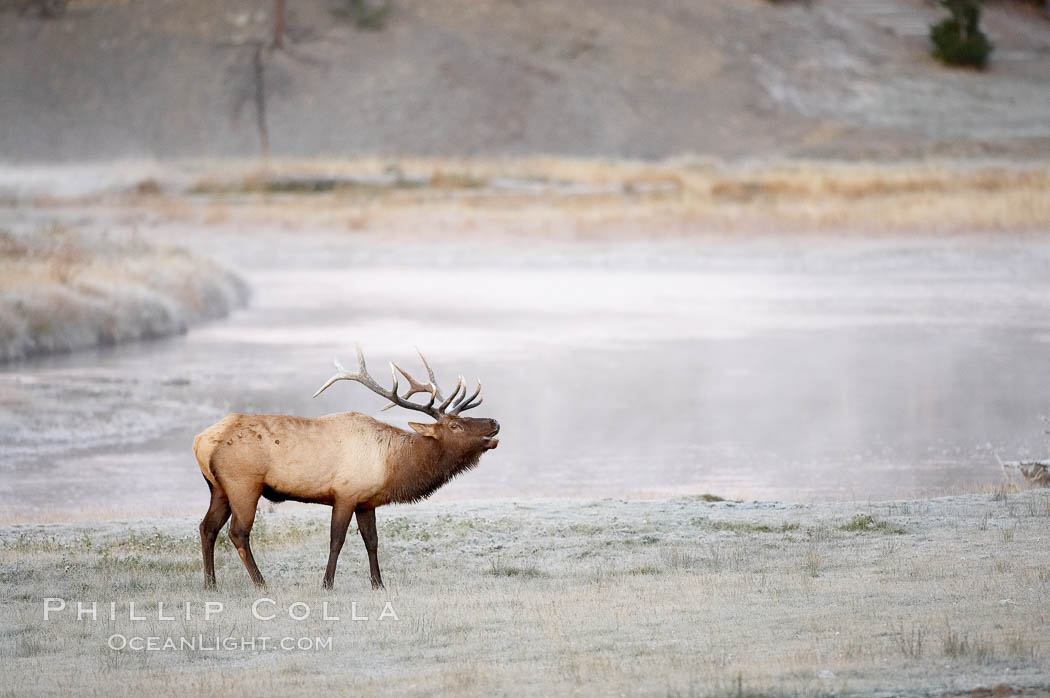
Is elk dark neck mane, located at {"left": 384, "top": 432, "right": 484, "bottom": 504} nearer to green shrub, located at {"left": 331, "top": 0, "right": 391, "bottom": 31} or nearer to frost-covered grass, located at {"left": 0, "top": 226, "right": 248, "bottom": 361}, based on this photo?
frost-covered grass, located at {"left": 0, "top": 226, "right": 248, "bottom": 361}

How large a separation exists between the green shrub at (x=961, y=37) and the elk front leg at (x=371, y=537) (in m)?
96.3

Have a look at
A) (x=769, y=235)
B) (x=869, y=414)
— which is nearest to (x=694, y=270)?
(x=769, y=235)

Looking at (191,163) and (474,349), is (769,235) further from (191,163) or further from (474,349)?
(191,163)

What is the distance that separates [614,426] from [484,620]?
1193 centimetres

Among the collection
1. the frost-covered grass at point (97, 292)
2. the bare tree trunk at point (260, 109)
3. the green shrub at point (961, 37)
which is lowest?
the bare tree trunk at point (260, 109)

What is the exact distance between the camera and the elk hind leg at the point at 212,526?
11055 millimetres

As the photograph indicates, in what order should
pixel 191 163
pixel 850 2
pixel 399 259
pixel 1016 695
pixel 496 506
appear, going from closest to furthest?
1. pixel 1016 695
2. pixel 496 506
3. pixel 399 259
4. pixel 191 163
5. pixel 850 2

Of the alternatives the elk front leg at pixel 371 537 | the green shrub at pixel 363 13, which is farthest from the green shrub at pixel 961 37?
the elk front leg at pixel 371 537

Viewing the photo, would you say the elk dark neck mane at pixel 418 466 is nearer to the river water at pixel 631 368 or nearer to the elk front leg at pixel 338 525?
the elk front leg at pixel 338 525

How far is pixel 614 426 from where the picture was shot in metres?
22.0

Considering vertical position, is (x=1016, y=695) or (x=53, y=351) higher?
(x=1016, y=695)

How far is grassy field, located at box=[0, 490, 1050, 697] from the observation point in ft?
28.6

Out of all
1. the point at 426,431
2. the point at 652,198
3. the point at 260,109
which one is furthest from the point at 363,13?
the point at 426,431

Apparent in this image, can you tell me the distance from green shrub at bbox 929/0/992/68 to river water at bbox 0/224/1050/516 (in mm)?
62437
